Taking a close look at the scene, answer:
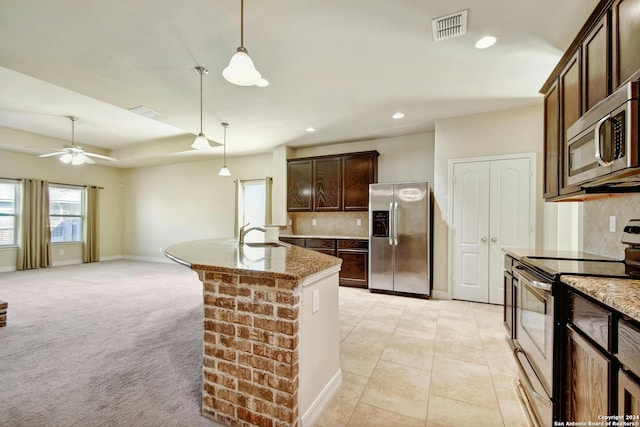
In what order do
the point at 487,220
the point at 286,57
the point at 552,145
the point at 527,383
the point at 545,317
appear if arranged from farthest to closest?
the point at 487,220, the point at 286,57, the point at 552,145, the point at 527,383, the point at 545,317

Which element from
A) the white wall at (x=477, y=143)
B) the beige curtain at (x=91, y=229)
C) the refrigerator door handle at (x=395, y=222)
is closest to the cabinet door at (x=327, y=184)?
the refrigerator door handle at (x=395, y=222)

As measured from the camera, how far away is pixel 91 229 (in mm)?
7320

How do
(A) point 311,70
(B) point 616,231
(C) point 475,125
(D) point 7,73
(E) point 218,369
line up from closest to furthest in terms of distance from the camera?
1. (E) point 218,369
2. (B) point 616,231
3. (A) point 311,70
4. (D) point 7,73
5. (C) point 475,125

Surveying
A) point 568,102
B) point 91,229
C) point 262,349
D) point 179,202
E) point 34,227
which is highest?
point 568,102

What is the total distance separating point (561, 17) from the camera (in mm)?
2016

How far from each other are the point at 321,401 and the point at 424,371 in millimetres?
924

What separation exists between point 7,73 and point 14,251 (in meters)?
5.06

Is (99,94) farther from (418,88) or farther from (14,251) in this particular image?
(14,251)

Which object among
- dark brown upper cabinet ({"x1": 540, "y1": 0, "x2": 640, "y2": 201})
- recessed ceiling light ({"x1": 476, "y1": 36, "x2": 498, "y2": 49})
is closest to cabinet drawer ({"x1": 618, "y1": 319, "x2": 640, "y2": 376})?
dark brown upper cabinet ({"x1": 540, "y1": 0, "x2": 640, "y2": 201})

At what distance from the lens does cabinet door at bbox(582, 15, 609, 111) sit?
5.31ft

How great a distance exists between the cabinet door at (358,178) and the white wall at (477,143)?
3.63 feet

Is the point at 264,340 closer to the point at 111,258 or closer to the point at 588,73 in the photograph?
the point at 588,73

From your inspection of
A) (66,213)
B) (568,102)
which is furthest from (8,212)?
(568,102)

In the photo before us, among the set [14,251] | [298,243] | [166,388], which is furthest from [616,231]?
[14,251]
